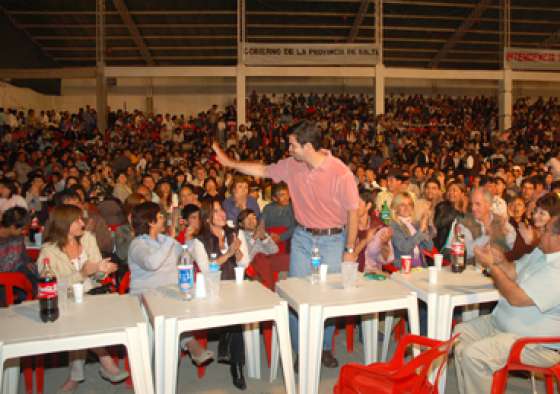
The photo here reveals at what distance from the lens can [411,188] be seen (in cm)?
704

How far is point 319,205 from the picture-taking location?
3471mm

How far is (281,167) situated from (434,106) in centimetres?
1782

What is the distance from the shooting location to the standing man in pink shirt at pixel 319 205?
3.38 metres

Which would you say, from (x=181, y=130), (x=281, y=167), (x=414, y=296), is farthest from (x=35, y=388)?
(x=181, y=130)

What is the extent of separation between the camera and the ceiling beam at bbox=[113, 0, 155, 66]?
618 inches

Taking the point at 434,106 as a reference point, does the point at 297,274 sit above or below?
below

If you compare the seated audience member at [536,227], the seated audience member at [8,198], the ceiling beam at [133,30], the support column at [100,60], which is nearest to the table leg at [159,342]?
the seated audience member at [536,227]

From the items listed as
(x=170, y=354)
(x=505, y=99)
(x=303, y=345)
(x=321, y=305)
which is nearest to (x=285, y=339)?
(x=303, y=345)

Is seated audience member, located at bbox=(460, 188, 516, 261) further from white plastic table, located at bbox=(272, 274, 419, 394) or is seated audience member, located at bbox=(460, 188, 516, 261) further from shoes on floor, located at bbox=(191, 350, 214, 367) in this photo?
shoes on floor, located at bbox=(191, 350, 214, 367)

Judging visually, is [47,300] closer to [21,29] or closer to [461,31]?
[21,29]

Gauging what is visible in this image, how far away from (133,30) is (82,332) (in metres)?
15.9

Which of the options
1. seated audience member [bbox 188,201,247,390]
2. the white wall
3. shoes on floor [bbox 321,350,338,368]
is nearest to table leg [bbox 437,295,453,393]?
shoes on floor [bbox 321,350,338,368]

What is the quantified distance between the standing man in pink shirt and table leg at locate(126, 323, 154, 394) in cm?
118

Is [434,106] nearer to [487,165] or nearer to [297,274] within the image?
[487,165]
